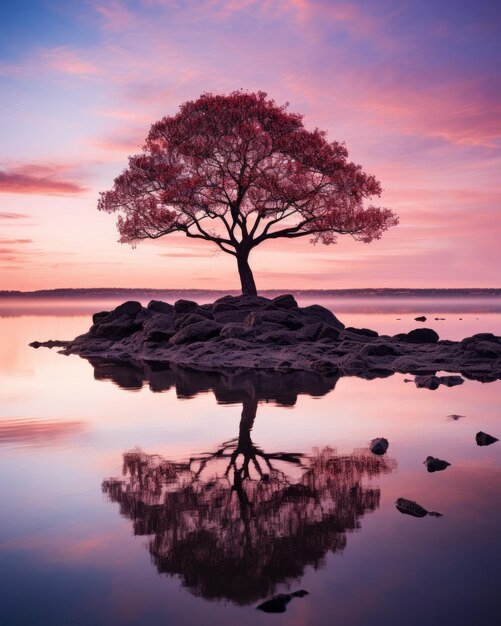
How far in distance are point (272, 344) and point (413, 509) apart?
21335 millimetres

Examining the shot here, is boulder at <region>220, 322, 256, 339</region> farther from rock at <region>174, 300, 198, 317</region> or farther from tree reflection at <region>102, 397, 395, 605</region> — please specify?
tree reflection at <region>102, 397, 395, 605</region>

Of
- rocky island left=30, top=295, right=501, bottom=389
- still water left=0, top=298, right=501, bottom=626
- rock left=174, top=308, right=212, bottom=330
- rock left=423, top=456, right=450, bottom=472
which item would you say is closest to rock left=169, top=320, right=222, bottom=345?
rocky island left=30, top=295, right=501, bottom=389

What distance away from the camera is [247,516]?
→ 327 inches

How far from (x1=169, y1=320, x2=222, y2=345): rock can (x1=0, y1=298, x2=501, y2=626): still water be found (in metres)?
15.1

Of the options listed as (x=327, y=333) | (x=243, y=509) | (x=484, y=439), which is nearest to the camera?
(x=243, y=509)

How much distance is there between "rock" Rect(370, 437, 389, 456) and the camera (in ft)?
37.9

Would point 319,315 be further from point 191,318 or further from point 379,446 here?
point 379,446

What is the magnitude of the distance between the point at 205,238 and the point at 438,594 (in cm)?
3782

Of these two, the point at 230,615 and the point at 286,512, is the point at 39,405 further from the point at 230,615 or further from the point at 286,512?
the point at 230,615

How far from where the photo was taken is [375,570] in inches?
261

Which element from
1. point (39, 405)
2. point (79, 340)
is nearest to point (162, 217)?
point (79, 340)

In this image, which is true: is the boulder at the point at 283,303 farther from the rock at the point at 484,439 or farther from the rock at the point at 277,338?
the rock at the point at 484,439

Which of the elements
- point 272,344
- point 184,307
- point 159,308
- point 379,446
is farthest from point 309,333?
point 379,446

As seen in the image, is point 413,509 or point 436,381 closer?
point 413,509
